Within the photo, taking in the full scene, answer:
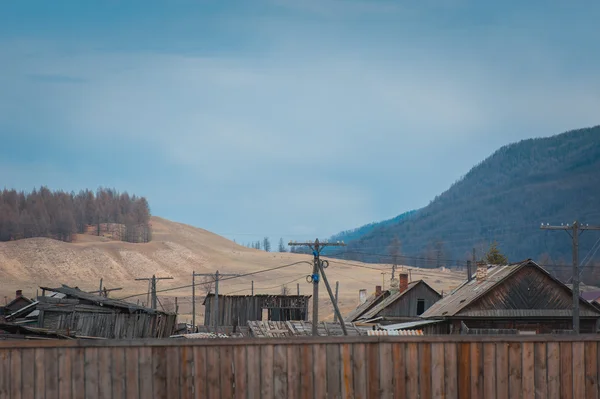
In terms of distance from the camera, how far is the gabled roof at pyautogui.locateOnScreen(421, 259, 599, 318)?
162 feet

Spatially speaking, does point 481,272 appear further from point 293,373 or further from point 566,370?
point 293,373

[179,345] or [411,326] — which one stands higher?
[179,345]

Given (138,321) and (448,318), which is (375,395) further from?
(448,318)

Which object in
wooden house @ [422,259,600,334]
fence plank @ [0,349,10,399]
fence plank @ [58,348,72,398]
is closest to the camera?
fence plank @ [0,349,10,399]

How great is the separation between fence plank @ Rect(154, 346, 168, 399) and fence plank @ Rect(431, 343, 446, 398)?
457 cm

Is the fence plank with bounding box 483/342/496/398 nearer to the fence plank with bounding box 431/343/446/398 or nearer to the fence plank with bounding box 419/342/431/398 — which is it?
the fence plank with bounding box 431/343/446/398

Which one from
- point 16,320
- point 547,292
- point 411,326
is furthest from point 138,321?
point 547,292

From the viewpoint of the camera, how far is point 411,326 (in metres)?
50.1

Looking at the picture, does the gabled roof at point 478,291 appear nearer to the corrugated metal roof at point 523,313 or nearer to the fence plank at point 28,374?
the corrugated metal roof at point 523,313

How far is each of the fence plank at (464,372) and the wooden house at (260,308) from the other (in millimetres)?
45662

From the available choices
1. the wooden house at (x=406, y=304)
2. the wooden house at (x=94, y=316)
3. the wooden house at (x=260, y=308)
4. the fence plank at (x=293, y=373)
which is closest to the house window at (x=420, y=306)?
the wooden house at (x=406, y=304)

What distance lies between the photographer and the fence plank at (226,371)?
15141mm

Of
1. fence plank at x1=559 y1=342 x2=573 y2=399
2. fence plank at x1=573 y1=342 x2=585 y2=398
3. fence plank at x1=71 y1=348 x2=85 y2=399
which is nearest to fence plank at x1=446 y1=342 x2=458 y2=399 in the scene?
fence plank at x1=559 y1=342 x2=573 y2=399

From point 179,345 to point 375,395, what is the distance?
136 inches
